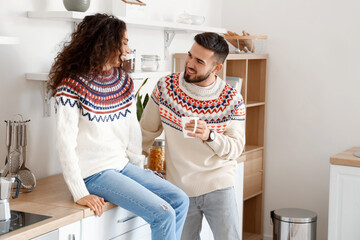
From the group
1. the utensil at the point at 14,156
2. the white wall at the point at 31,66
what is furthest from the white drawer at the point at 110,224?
the white wall at the point at 31,66

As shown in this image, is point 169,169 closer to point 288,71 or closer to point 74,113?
point 74,113

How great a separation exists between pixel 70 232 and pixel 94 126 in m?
0.45

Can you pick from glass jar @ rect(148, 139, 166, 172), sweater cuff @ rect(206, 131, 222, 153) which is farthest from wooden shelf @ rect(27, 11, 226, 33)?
sweater cuff @ rect(206, 131, 222, 153)

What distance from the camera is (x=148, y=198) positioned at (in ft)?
7.29

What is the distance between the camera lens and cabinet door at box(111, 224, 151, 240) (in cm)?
239

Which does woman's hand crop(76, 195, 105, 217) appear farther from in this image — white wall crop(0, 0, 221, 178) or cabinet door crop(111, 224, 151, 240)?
white wall crop(0, 0, 221, 178)

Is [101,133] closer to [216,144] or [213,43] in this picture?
[216,144]

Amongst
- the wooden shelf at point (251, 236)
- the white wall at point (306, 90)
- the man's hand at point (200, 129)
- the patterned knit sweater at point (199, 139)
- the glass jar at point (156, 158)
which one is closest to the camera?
the man's hand at point (200, 129)

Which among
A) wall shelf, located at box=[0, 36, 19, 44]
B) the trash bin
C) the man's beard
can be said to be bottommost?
the trash bin

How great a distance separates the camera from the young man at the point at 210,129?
102 inches

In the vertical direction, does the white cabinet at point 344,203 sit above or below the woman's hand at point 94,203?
below

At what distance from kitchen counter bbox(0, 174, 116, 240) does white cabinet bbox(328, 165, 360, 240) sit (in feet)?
5.52

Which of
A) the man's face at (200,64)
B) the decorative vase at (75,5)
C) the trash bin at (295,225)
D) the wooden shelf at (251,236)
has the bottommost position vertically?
the wooden shelf at (251,236)

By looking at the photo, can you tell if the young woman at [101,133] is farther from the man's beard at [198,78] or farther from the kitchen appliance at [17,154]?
the man's beard at [198,78]
